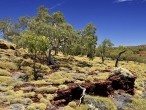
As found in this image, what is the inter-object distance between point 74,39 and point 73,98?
40.0 m

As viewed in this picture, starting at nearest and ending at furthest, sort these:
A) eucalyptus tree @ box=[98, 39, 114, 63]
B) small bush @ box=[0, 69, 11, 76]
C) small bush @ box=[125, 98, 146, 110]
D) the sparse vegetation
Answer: the sparse vegetation → small bush @ box=[125, 98, 146, 110] → small bush @ box=[0, 69, 11, 76] → eucalyptus tree @ box=[98, 39, 114, 63]

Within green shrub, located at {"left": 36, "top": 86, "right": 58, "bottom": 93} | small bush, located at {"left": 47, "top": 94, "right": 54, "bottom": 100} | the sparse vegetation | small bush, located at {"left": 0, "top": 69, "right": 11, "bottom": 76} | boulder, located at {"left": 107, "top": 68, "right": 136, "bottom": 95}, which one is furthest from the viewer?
small bush, located at {"left": 0, "top": 69, "right": 11, "bottom": 76}

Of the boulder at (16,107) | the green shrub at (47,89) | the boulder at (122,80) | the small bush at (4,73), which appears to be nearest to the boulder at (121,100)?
the boulder at (122,80)

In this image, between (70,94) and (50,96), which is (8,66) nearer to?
(50,96)

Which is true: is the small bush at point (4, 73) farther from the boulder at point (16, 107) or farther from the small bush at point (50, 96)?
the boulder at point (16, 107)

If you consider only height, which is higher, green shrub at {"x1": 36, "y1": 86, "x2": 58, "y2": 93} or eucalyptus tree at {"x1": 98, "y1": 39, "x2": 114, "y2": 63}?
eucalyptus tree at {"x1": 98, "y1": 39, "x2": 114, "y2": 63}

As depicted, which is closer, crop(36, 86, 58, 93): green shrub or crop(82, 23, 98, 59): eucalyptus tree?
crop(36, 86, 58, 93): green shrub

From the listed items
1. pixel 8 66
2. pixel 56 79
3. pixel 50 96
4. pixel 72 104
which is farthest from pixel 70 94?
pixel 8 66

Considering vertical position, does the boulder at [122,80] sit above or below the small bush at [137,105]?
above

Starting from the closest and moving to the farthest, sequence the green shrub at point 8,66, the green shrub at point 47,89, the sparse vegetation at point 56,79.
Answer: the sparse vegetation at point 56,79 → the green shrub at point 47,89 → the green shrub at point 8,66

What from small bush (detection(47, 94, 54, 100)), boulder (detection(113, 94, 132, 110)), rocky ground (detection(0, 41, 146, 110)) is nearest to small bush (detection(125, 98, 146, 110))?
rocky ground (detection(0, 41, 146, 110))

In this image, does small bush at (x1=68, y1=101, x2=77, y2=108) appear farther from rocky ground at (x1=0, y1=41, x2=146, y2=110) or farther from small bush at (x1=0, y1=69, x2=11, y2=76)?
small bush at (x1=0, y1=69, x2=11, y2=76)

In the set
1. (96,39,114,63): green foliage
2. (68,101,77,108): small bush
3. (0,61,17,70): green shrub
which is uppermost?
(96,39,114,63): green foliage

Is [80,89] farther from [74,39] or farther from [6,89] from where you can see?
[74,39]
